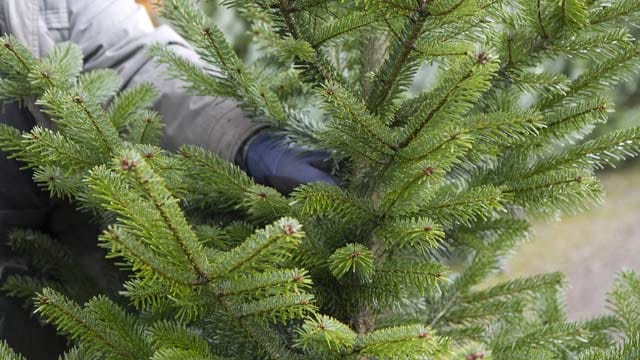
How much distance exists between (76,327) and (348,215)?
0.40 m

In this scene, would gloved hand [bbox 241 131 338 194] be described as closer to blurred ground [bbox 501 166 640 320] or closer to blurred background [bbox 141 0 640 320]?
blurred background [bbox 141 0 640 320]

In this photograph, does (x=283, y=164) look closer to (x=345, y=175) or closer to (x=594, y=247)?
(x=345, y=175)

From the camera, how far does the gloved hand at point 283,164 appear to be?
113 cm

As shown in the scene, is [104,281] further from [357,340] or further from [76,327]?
[357,340]

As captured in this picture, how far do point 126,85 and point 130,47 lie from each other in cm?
9

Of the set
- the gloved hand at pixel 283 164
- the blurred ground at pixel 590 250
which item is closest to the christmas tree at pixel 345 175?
the gloved hand at pixel 283 164

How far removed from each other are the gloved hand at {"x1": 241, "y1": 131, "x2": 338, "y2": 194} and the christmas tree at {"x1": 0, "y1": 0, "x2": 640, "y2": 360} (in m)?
0.05

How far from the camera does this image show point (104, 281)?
58.7 inches

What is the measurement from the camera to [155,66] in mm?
1368

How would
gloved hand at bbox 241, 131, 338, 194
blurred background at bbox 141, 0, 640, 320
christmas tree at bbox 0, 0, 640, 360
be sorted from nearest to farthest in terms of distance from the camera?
christmas tree at bbox 0, 0, 640, 360 < gloved hand at bbox 241, 131, 338, 194 < blurred background at bbox 141, 0, 640, 320

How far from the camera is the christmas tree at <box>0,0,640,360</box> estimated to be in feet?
2.60

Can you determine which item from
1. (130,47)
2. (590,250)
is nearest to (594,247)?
(590,250)

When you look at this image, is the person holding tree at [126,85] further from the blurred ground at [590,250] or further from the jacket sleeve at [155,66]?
the blurred ground at [590,250]

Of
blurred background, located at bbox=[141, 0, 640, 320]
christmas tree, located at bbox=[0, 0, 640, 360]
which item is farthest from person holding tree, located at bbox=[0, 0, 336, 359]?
blurred background, located at bbox=[141, 0, 640, 320]
